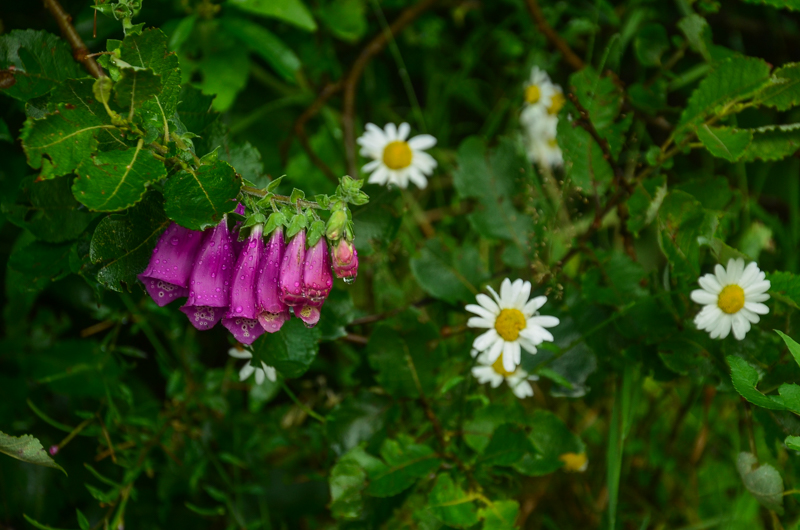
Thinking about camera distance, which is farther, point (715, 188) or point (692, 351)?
A: point (715, 188)

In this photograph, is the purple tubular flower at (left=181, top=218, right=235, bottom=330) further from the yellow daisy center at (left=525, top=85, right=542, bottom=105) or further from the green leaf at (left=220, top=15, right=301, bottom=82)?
the yellow daisy center at (left=525, top=85, right=542, bottom=105)

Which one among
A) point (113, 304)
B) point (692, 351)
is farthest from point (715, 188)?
point (113, 304)

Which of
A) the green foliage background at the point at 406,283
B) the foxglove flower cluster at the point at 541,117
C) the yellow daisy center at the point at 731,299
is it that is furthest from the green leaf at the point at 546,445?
the foxglove flower cluster at the point at 541,117

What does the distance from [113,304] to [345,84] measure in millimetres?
884

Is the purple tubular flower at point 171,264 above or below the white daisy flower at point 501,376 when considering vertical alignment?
above

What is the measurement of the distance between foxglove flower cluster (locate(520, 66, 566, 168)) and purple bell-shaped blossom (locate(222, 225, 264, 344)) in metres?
1.15

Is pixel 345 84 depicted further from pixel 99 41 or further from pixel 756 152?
pixel 756 152

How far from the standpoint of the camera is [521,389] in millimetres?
1189

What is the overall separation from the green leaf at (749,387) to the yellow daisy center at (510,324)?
1.15 ft

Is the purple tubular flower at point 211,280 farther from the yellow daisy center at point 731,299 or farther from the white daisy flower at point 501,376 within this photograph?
the yellow daisy center at point 731,299

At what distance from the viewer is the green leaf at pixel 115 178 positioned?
25.3 inches

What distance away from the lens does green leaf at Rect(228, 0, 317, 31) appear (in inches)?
51.6

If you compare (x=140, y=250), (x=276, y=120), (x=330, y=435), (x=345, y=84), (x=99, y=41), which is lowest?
(x=330, y=435)

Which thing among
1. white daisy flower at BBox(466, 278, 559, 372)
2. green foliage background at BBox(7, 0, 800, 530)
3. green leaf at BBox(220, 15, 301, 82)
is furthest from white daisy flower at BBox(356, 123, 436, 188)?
white daisy flower at BBox(466, 278, 559, 372)
